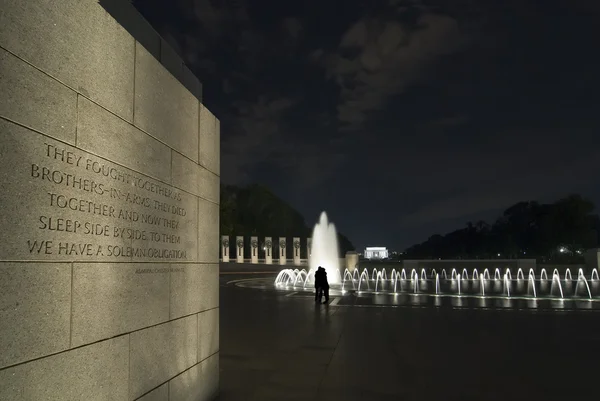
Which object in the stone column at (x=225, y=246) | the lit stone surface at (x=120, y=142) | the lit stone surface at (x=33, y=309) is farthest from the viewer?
the stone column at (x=225, y=246)

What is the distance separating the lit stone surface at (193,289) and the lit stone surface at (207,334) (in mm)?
112

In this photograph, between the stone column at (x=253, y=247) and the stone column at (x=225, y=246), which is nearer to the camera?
the stone column at (x=225, y=246)

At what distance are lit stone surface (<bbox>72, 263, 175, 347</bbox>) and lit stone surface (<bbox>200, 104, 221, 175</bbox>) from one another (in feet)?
6.78

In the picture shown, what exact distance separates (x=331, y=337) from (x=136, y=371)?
7.38 m

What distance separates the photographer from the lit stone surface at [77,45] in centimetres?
366

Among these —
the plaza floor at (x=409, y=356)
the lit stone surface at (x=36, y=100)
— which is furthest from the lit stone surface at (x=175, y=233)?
the plaza floor at (x=409, y=356)

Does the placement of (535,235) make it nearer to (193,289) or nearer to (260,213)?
(260,213)

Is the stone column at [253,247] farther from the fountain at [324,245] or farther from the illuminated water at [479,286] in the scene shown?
the illuminated water at [479,286]

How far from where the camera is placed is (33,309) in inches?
146

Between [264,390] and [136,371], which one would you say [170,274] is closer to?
[136,371]

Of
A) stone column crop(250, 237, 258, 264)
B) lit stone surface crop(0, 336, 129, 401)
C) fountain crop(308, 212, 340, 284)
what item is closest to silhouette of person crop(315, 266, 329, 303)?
lit stone surface crop(0, 336, 129, 401)

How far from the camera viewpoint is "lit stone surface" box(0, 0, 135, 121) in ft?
12.0

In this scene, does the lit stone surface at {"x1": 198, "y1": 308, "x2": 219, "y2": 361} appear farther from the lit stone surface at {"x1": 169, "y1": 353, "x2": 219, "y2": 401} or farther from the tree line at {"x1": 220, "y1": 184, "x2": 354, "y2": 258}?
the tree line at {"x1": 220, "y1": 184, "x2": 354, "y2": 258}

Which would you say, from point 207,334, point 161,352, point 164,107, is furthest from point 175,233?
point 207,334
